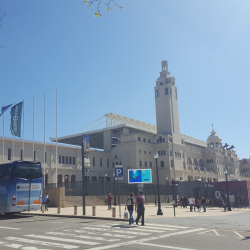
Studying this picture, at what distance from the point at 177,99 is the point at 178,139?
1191 centimetres

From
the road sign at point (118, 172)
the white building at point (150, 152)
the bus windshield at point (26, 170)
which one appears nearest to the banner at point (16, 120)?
the white building at point (150, 152)

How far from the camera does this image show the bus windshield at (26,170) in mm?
20969

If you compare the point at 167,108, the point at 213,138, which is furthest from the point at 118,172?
the point at 213,138

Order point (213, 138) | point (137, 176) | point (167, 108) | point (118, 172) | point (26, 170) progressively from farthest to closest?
point (213, 138) < point (167, 108) < point (137, 176) < point (26, 170) < point (118, 172)

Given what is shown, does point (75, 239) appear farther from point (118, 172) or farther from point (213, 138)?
point (213, 138)

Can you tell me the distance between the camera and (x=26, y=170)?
848 inches

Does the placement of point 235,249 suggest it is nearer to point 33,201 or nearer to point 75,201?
point 33,201

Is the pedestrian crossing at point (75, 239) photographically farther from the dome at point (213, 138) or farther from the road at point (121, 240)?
the dome at point (213, 138)

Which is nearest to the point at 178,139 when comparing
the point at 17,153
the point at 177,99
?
the point at 177,99

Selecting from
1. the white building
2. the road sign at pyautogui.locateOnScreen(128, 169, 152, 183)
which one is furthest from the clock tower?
the road sign at pyautogui.locateOnScreen(128, 169, 152, 183)

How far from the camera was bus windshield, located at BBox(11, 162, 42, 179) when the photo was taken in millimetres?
20969

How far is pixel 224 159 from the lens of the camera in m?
100

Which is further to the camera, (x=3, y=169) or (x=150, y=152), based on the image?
(x=150, y=152)

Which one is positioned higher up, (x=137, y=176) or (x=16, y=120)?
(x=16, y=120)
